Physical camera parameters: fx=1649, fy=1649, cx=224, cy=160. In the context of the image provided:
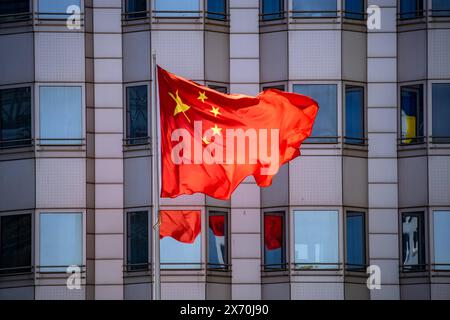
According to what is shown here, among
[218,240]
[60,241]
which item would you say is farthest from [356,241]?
[60,241]

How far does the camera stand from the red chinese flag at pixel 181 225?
158ft

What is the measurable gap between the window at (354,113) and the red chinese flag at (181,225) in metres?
5.20

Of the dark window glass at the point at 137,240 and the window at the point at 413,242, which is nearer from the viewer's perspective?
the dark window glass at the point at 137,240

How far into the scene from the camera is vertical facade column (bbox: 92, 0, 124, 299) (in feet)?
159

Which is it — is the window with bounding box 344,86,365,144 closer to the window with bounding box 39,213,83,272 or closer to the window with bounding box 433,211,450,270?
the window with bounding box 433,211,450,270

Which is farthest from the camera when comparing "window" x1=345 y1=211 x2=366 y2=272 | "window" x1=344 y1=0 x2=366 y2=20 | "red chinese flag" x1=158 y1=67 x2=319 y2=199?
"window" x1=344 y1=0 x2=366 y2=20

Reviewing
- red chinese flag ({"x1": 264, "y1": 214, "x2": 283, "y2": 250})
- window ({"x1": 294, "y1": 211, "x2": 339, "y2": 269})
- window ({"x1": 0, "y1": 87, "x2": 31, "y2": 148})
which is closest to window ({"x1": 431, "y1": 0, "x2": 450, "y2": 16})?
window ({"x1": 294, "y1": 211, "x2": 339, "y2": 269})

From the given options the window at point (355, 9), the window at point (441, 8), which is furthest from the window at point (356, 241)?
the window at point (441, 8)

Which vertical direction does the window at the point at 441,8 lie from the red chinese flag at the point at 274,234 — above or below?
above

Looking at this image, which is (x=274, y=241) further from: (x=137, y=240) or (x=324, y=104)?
(x=324, y=104)

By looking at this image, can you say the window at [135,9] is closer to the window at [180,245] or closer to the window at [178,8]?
the window at [178,8]

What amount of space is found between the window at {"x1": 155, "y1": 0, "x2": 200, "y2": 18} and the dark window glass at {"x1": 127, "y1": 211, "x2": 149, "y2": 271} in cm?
598

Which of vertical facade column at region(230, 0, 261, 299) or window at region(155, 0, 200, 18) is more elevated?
window at region(155, 0, 200, 18)
